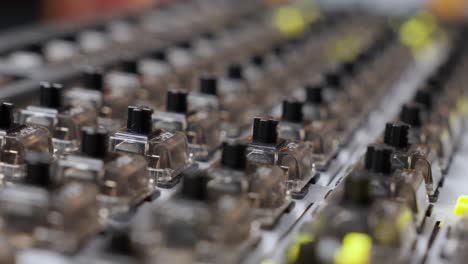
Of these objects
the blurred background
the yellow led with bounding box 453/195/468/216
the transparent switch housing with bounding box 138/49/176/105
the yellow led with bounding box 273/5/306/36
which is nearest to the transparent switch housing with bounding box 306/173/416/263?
the yellow led with bounding box 453/195/468/216

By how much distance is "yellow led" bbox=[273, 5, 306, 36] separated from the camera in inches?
77.0

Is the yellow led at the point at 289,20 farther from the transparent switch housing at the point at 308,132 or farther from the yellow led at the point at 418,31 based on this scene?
the transparent switch housing at the point at 308,132

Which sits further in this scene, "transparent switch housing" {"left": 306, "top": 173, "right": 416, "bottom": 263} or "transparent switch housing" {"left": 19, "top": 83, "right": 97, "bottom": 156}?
"transparent switch housing" {"left": 19, "top": 83, "right": 97, "bottom": 156}

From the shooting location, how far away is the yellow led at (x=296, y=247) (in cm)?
64

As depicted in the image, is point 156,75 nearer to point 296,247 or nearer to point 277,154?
point 277,154

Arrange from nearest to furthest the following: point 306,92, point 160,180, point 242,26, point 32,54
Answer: point 160,180, point 306,92, point 32,54, point 242,26

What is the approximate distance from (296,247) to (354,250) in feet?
0.19

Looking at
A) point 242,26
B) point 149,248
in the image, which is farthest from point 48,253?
point 242,26

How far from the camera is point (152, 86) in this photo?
113 centimetres

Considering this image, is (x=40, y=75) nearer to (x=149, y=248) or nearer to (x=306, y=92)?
(x=306, y=92)

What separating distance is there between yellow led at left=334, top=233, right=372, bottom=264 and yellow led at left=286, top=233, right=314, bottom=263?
0.03 m

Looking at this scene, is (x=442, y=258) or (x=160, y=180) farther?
(x=160, y=180)

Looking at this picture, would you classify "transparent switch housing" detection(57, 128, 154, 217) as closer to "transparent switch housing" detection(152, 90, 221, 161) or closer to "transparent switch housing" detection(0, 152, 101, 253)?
"transparent switch housing" detection(0, 152, 101, 253)

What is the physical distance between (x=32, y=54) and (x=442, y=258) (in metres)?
0.97
